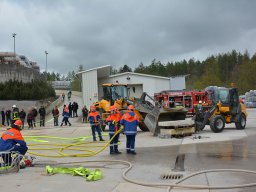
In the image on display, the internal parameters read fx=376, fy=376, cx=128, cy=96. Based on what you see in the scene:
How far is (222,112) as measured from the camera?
1844 centimetres

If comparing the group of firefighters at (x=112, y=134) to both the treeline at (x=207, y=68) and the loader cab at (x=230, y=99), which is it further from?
the treeline at (x=207, y=68)

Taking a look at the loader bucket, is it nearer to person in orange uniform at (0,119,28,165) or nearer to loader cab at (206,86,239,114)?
loader cab at (206,86,239,114)

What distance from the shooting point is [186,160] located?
1056 cm

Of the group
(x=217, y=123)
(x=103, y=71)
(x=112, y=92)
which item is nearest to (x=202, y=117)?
(x=217, y=123)

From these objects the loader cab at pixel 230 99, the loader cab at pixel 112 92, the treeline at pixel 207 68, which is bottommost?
the loader cab at pixel 230 99

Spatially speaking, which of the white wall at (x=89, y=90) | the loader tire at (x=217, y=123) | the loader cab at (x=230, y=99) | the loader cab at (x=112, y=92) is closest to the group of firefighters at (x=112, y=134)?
the loader tire at (x=217, y=123)

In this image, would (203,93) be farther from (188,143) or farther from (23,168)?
(23,168)

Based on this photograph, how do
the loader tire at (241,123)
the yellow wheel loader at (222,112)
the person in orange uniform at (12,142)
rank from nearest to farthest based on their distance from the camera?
the person in orange uniform at (12,142) < the yellow wheel loader at (222,112) < the loader tire at (241,123)

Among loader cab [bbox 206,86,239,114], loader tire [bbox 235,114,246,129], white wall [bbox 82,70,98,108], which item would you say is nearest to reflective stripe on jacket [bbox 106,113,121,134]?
loader cab [bbox 206,86,239,114]

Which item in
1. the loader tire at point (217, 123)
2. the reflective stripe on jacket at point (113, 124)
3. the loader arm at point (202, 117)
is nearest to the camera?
the reflective stripe on jacket at point (113, 124)

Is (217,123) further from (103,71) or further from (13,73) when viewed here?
(13,73)

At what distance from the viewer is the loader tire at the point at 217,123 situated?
17281 mm

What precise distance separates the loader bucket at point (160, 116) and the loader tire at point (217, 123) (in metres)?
1.38

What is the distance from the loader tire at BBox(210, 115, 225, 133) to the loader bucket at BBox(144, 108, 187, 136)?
1.38m
